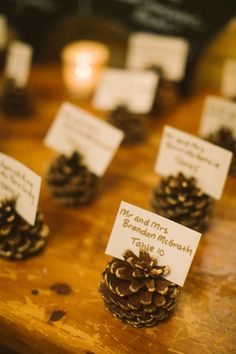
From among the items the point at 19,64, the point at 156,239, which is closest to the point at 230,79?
the point at 19,64

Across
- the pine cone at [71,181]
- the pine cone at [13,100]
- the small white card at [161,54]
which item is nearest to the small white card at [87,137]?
the pine cone at [71,181]

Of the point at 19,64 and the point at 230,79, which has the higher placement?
the point at 230,79

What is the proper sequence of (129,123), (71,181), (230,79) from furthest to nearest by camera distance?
(230,79), (129,123), (71,181)

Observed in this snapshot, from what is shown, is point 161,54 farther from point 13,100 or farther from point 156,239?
point 156,239

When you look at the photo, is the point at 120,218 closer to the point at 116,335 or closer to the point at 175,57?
the point at 116,335

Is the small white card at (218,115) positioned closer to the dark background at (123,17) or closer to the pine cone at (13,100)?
the dark background at (123,17)

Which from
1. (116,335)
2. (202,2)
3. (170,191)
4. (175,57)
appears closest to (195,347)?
(116,335)

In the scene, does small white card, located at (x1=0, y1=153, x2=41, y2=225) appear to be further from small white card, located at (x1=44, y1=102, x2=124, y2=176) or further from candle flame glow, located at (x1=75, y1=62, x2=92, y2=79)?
candle flame glow, located at (x1=75, y1=62, x2=92, y2=79)
